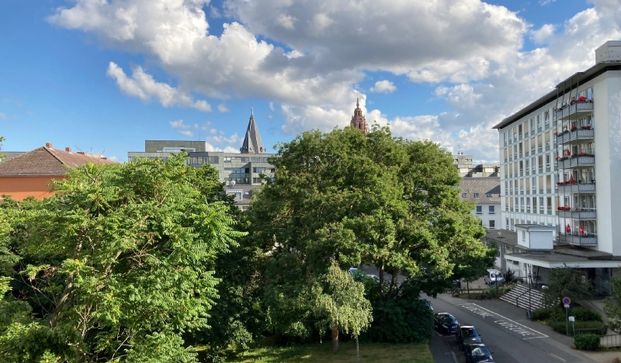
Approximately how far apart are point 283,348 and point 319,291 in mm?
7589

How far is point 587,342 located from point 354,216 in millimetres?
15962

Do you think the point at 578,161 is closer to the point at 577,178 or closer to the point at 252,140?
the point at 577,178

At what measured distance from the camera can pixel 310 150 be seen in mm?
29625

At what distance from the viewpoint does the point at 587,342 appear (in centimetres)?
2880

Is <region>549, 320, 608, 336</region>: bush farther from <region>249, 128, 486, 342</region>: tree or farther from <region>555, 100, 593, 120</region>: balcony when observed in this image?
<region>555, 100, 593, 120</region>: balcony

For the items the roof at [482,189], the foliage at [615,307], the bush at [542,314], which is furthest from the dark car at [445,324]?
the roof at [482,189]

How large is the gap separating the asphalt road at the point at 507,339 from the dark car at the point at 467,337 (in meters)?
0.69

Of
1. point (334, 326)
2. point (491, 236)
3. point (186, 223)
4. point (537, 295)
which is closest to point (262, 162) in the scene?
point (491, 236)

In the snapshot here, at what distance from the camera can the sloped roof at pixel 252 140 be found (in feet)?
507

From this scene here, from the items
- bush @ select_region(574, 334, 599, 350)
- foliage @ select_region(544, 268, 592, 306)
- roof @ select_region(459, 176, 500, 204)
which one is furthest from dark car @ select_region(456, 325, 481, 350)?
roof @ select_region(459, 176, 500, 204)

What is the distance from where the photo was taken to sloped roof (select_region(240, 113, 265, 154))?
15462 centimetres

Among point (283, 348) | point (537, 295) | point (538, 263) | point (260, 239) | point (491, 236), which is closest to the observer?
point (260, 239)

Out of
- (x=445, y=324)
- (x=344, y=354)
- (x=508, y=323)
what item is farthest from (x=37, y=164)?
(x=508, y=323)

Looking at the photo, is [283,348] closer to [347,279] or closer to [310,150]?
[347,279]
